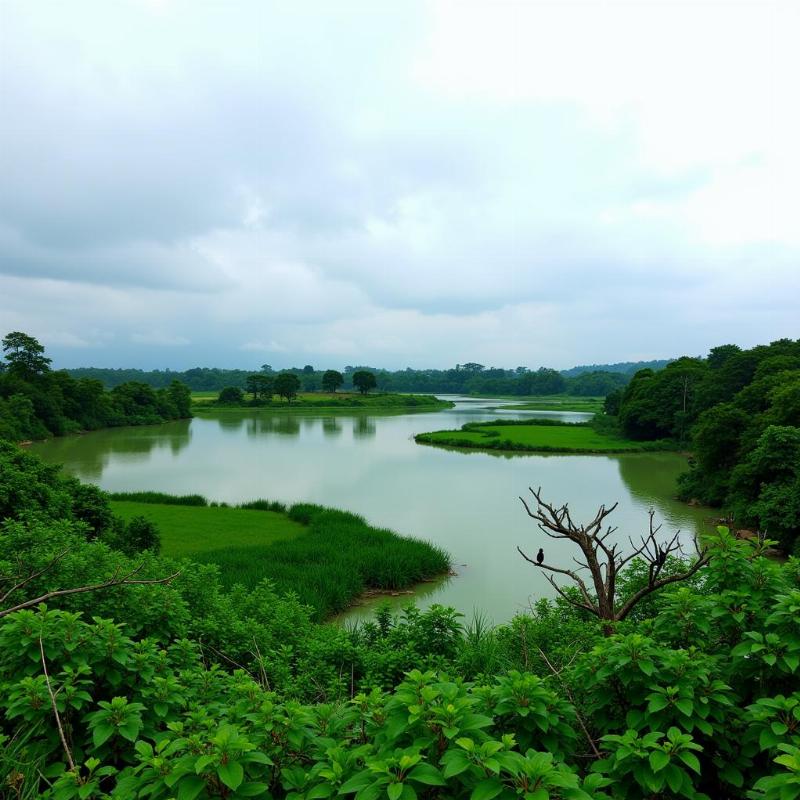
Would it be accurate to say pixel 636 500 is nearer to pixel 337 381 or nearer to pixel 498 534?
pixel 498 534

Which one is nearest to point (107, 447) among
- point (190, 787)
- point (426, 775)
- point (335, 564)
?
point (335, 564)

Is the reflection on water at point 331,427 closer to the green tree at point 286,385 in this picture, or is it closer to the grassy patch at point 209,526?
the green tree at point 286,385

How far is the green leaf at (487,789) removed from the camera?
5.27 feet

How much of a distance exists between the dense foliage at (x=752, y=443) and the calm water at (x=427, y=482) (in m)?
1.34

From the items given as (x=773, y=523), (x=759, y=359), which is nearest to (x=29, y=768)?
(x=773, y=523)

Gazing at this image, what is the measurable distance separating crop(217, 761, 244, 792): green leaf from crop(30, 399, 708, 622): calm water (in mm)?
7322

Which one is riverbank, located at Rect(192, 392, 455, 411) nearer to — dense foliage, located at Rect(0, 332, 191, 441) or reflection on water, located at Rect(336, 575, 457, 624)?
dense foliage, located at Rect(0, 332, 191, 441)

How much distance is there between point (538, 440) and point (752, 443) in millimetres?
18668

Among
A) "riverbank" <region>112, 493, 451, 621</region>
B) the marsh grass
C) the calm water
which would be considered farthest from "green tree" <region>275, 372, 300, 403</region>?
the marsh grass

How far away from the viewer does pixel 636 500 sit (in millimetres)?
18641

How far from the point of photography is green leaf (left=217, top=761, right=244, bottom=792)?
165 cm

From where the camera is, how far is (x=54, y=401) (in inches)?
1591

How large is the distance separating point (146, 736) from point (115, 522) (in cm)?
857

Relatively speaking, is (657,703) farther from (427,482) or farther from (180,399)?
(180,399)
